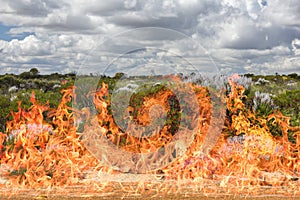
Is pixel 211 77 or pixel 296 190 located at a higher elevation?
pixel 211 77

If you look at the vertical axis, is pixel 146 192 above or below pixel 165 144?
below

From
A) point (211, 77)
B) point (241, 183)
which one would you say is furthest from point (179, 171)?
point (211, 77)

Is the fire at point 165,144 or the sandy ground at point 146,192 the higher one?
the fire at point 165,144

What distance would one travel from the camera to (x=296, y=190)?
5.38 metres

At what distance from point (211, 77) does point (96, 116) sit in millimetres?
1856

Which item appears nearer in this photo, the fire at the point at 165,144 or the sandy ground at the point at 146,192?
the sandy ground at the point at 146,192

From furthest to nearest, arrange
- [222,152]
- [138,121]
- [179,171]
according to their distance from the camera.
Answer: [138,121] < [222,152] < [179,171]

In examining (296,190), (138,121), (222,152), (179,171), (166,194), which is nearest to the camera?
(166,194)

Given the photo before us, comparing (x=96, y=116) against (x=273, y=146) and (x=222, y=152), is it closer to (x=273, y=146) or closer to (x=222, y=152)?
(x=222, y=152)

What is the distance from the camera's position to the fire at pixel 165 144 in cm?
567

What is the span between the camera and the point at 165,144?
6492mm

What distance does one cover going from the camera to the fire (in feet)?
18.6

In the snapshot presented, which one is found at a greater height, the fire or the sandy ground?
the fire

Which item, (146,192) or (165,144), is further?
(165,144)
